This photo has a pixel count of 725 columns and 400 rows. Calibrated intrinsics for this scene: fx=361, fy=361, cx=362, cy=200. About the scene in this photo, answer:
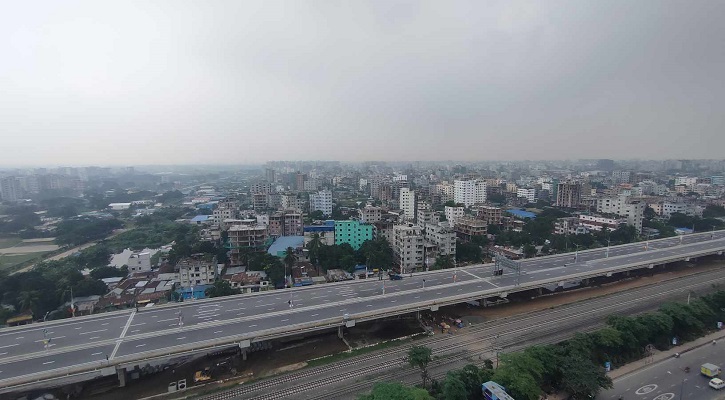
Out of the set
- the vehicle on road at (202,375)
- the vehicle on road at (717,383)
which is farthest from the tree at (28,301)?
the vehicle on road at (717,383)

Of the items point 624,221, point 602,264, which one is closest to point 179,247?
point 602,264

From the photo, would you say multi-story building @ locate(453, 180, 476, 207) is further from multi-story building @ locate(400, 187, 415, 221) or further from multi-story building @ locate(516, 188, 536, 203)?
multi-story building @ locate(516, 188, 536, 203)

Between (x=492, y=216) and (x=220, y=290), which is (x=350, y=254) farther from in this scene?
(x=492, y=216)

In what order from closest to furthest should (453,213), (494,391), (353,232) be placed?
(494,391)
(353,232)
(453,213)

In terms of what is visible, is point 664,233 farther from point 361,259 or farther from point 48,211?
point 48,211

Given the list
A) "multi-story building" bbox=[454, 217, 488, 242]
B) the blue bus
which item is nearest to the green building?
"multi-story building" bbox=[454, 217, 488, 242]

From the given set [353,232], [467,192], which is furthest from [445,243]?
[467,192]
